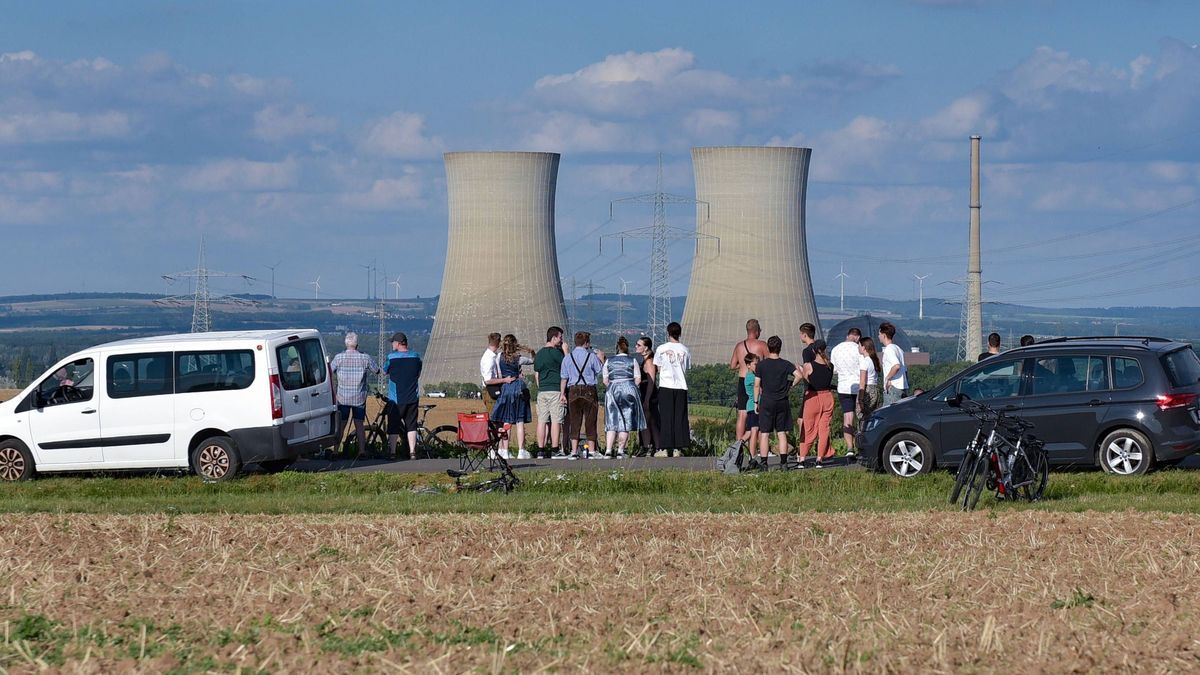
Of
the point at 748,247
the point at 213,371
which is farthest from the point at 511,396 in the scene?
the point at 748,247

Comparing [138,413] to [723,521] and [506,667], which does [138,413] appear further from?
[506,667]

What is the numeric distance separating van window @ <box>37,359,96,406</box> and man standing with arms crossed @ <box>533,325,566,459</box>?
14.8 feet

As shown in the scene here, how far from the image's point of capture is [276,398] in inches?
597

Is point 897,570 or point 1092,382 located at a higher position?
point 1092,382

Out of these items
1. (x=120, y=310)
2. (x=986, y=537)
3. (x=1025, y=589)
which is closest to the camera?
(x=1025, y=589)

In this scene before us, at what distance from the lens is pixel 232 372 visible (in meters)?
15.3

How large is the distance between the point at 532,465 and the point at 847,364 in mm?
3436

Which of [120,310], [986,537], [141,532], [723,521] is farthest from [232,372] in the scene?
[120,310]

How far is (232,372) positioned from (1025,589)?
888 centimetres

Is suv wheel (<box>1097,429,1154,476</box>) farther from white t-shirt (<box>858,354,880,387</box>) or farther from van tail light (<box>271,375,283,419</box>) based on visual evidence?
van tail light (<box>271,375,283,419</box>)

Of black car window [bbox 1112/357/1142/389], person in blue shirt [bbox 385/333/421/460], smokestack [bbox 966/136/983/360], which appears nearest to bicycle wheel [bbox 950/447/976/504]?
black car window [bbox 1112/357/1142/389]

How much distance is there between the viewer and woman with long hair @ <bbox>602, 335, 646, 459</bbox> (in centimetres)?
1667

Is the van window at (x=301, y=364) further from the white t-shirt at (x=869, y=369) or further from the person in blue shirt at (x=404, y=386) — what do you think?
the white t-shirt at (x=869, y=369)

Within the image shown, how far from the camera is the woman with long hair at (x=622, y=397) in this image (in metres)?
16.7
